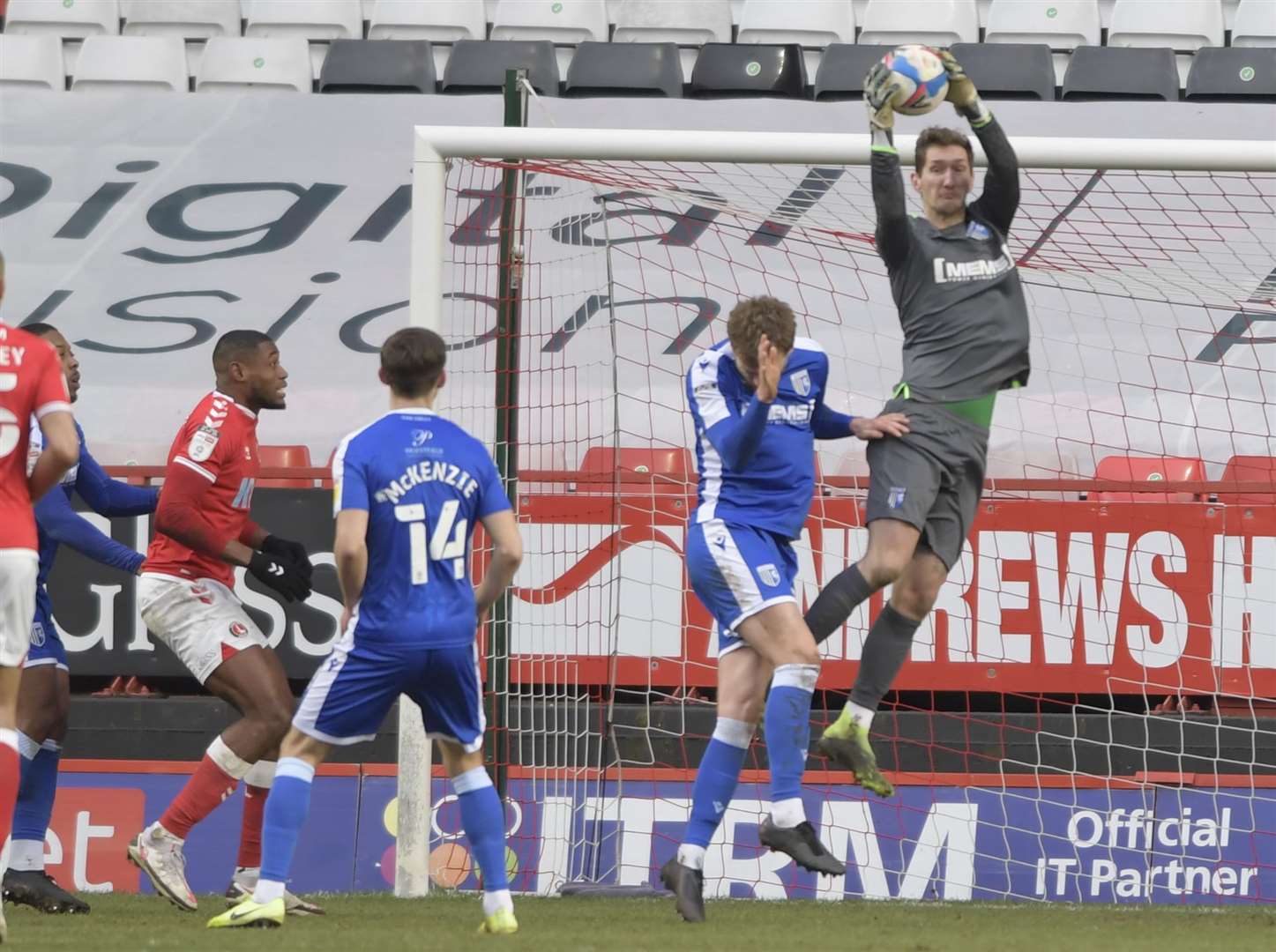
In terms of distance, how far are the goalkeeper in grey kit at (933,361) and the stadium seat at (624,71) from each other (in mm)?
6275

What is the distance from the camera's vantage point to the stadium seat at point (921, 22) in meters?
12.0

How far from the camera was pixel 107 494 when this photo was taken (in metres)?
6.09

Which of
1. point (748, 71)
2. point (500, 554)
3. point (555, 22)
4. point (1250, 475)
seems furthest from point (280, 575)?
point (555, 22)

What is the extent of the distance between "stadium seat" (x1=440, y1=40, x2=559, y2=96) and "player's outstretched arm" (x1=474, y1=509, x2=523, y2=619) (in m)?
7.30

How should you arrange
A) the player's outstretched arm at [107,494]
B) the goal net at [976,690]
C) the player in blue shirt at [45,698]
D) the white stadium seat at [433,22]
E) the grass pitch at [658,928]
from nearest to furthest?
the grass pitch at [658,928] → the player in blue shirt at [45,698] → the player's outstretched arm at [107,494] → the goal net at [976,690] → the white stadium seat at [433,22]

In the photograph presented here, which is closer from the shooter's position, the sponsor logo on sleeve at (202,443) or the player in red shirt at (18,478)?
the player in red shirt at (18,478)

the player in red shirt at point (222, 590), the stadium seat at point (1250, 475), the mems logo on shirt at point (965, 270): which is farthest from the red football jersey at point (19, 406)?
the stadium seat at point (1250, 475)

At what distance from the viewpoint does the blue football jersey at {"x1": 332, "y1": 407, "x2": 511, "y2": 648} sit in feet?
14.6

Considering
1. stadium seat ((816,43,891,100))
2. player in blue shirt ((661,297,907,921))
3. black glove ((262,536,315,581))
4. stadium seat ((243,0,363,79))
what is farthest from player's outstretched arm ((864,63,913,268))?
stadium seat ((243,0,363,79))

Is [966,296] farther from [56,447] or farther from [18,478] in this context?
[18,478]

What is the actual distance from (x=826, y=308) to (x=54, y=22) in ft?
21.7

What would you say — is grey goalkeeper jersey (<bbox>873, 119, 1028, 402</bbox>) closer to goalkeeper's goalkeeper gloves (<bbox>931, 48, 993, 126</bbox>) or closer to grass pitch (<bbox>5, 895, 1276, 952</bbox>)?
goalkeeper's goalkeeper gloves (<bbox>931, 48, 993, 126</bbox>)

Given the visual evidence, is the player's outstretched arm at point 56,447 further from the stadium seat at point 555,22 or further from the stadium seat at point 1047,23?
the stadium seat at point 1047,23

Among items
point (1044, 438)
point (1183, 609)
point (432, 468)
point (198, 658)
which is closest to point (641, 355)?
point (1044, 438)
